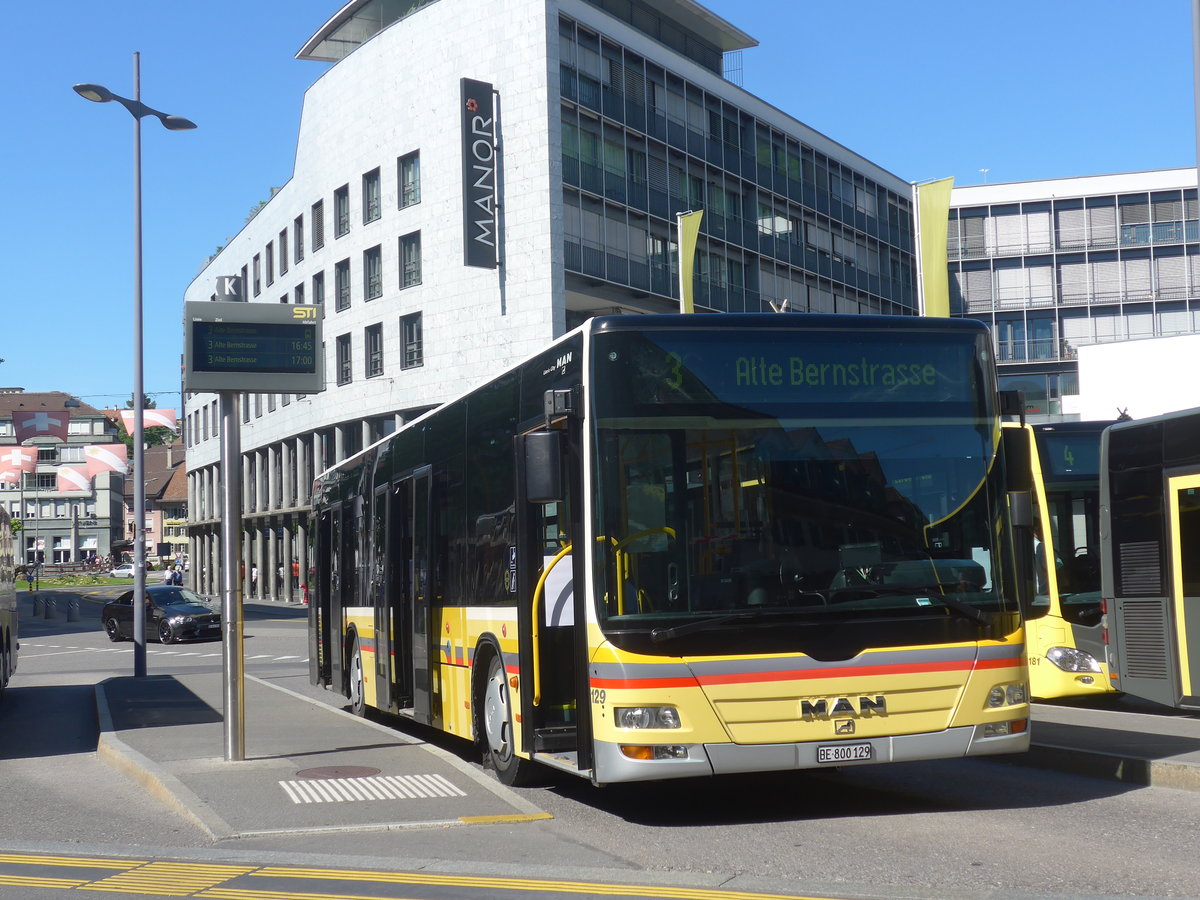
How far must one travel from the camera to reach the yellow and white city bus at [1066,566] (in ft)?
47.4

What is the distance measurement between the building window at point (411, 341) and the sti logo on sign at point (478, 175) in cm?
631

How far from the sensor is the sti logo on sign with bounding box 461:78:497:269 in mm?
42531

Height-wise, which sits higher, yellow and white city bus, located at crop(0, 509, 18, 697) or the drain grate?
yellow and white city bus, located at crop(0, 509, 18, 697)

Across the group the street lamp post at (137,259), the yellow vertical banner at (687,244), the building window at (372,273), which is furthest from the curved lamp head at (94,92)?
the building window at (372,273)

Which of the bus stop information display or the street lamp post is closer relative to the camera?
the bus stop information display

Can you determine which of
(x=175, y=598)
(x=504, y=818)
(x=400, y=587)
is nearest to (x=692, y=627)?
(x=504, y=818)

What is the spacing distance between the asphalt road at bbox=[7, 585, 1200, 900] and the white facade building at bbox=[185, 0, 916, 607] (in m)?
32.2

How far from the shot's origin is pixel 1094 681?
47.0 feet

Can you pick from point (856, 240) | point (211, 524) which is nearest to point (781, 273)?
point (856, 240)

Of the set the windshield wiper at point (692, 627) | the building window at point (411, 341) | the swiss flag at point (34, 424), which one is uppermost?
the swiss flag at point (34, 424)

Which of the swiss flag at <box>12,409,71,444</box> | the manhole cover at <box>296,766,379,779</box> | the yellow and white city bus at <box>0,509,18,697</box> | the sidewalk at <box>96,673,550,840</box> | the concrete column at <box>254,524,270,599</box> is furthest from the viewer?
the swiss flag at <box>12,409,71,444</box>

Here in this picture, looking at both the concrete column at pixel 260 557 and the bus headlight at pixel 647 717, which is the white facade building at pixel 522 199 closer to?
the concrete column at pixel 260 557

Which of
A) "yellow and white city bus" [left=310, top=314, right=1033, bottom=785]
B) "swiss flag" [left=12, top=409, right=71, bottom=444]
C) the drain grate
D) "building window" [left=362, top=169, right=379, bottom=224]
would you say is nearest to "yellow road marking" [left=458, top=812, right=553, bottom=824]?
"yellow and white city bus" [left=310, top=314, right=1033, bottom=785]

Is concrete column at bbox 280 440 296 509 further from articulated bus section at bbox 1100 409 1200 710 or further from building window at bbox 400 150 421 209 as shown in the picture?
articulated bus section at bbox 1100 409 1200 710
